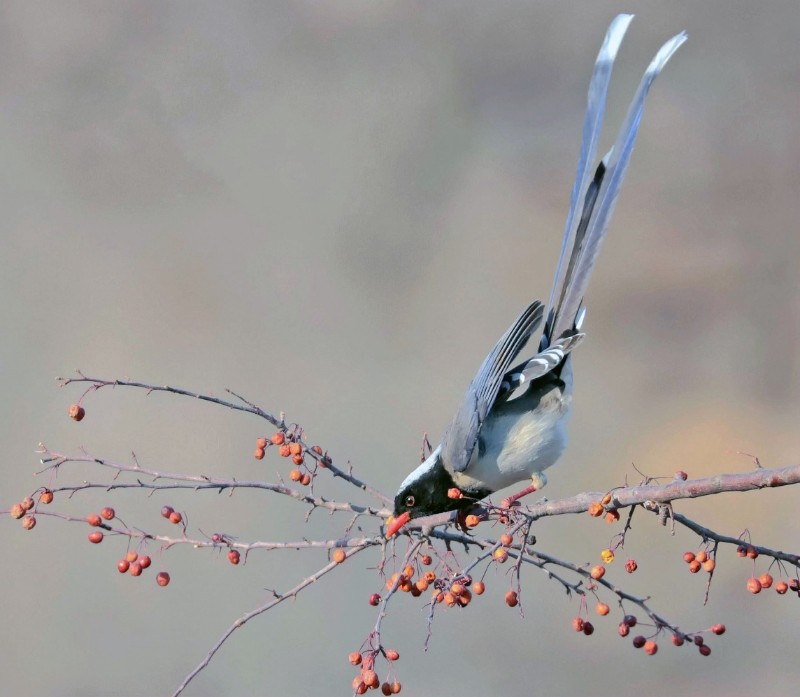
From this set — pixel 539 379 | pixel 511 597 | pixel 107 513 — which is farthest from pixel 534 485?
pixel 107 513

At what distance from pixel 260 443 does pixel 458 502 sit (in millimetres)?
276

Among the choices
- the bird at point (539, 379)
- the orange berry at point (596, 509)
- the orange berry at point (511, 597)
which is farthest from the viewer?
the bird at point (539, 379)

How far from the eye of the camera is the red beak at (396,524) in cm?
83

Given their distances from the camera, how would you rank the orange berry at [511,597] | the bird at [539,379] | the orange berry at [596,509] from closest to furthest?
the orange berry at [596,509], the orange berry at [511,597], the bird at [539,379]

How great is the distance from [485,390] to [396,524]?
0.20 meters

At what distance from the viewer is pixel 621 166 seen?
2.99ft

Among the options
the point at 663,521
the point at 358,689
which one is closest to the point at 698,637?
the point at 663,521

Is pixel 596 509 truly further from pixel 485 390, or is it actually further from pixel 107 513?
pixel 107 513

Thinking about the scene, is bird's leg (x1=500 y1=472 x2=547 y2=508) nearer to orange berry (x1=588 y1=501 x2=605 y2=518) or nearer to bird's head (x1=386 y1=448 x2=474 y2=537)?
bird's head (x1=386 y1=448 x2=474 y2=537)

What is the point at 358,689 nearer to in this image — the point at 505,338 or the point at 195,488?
the point at 195,488

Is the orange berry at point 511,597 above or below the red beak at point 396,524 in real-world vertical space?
below

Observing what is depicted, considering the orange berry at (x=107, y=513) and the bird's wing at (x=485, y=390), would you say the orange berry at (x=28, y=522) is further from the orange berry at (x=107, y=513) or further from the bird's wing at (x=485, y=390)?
the bird's wing at (x=485, y=390)

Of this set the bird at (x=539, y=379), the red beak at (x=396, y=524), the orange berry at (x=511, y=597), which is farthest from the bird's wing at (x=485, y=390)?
the orange berry at (x=511, y=597)

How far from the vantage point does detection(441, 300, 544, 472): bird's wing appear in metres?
0.95
